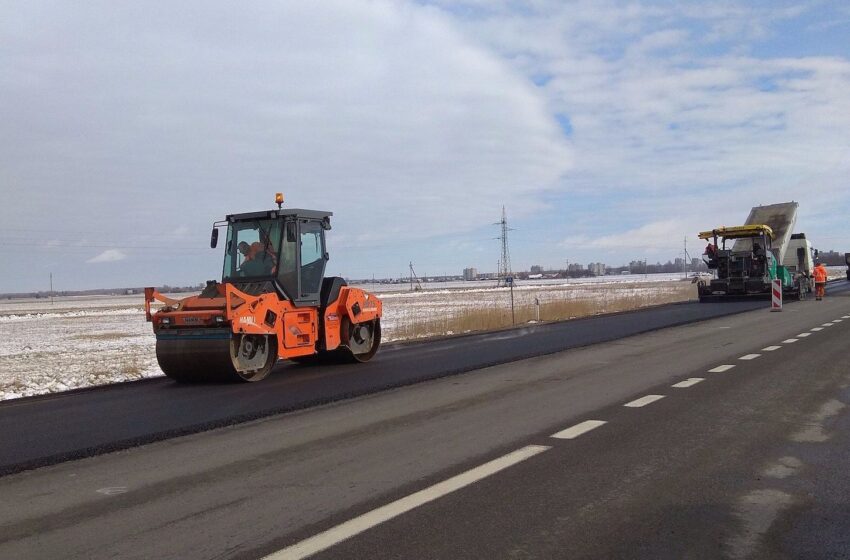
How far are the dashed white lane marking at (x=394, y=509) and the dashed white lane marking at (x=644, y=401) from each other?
7.69 feet

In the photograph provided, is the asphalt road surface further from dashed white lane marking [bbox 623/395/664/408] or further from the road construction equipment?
the road construction equipment

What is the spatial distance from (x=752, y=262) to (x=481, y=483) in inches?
1194

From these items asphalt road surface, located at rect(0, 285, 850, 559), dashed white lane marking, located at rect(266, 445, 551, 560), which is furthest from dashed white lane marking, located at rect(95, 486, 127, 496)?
dashed white lane marking, located at rect(266, 445, 551, 560)

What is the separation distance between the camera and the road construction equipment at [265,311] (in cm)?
1090

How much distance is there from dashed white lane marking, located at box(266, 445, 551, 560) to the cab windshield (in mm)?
7127

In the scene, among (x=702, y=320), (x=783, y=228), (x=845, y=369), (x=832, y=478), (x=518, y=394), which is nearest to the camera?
(x=832, y=478)

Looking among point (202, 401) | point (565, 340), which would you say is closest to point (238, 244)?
point (202, 401)

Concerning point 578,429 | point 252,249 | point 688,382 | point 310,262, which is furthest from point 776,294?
point 578,429

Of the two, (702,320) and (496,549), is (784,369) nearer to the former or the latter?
(496,549)

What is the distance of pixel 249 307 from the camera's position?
10992mm

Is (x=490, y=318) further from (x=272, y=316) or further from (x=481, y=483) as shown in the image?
(x=481, y=483)

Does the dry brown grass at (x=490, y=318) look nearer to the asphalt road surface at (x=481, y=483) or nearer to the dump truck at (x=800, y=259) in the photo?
the dump truck at (x=800, y=259)

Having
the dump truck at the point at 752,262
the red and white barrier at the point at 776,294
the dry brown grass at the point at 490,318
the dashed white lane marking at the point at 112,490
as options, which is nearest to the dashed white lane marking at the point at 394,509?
the dashed white lane marking at the point at 112,490

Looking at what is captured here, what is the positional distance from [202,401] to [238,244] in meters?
3.86
